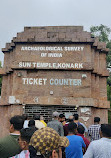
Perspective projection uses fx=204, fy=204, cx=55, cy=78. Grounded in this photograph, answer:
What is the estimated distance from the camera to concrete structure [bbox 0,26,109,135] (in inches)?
439

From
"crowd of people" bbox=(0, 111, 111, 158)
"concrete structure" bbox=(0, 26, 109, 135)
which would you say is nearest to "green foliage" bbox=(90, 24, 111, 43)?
"concrete structure" bbox=(0, 26, 109, 135)

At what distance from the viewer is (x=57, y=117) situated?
21.1 feet

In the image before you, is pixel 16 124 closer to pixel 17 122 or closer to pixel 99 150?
pixel 17 122

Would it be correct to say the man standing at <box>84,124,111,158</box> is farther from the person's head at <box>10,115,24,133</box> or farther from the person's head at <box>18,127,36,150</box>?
the person's head at <box>10,115,24,133</box>

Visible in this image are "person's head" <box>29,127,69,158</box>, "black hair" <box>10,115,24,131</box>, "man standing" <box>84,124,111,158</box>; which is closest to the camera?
"person's head" <box>29,127,69,158</box>

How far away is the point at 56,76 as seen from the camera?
37.8ft

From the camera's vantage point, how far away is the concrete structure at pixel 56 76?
36.6 ft

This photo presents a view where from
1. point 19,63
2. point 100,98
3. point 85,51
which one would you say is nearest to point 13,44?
point 19,63

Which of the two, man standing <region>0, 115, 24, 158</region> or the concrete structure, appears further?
the concrete structure

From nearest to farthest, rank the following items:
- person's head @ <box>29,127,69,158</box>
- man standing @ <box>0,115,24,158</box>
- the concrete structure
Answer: person's head @ <box>29,127,69,158</box>
man standing @ <box>0,115,24,158</box>
the concrete structure

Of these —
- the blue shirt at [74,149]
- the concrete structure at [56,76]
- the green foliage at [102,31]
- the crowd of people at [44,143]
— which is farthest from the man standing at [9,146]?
the green foliage at [102,31]

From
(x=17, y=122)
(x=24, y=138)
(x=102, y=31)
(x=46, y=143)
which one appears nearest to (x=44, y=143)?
(x=46, y=143)

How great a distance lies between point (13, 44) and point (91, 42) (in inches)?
187

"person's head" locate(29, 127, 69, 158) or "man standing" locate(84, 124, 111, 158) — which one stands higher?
"person's head" locate(29, 127, 69, 158)
